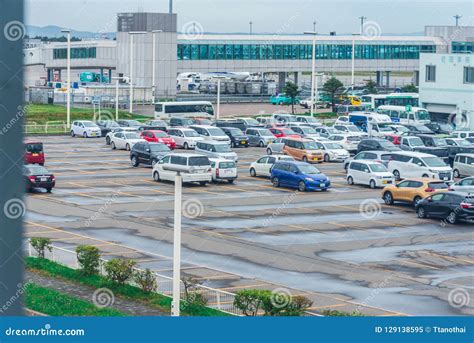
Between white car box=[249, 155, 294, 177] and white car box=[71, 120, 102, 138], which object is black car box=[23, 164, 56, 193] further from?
white car box=[71, 120, 102, 138]

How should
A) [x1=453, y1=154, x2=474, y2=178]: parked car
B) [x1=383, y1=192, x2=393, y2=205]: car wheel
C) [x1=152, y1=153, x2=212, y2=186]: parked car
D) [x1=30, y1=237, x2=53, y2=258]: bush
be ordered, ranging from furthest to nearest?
[x1=453, y1=154, x2=474, y2=178]: parked car → [x1=152, y1=153, x2=212, y2=186]: parked car → [x1=383, y1=192, x2=393, y2=205]: car wheel → [x1=30, y1=237, x2=53, y2=258]: bush

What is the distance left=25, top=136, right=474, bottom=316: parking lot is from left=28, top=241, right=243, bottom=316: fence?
2.90 ft

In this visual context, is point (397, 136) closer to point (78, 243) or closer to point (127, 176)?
point (127, 176)

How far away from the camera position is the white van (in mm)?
34000

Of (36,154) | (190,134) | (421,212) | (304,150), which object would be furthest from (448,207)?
(190,134)

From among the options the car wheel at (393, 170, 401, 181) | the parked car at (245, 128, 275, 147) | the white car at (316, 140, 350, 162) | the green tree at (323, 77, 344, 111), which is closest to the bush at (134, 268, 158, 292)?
the car wheel at (393, 170, 401, 181)

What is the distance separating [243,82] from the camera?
81.2 meters

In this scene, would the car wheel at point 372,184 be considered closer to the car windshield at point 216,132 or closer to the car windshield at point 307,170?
the car windshield at point 307,170

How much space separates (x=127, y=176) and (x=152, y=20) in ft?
113

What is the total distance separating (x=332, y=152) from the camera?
4078cm

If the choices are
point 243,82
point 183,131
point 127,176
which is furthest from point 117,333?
point 243,82

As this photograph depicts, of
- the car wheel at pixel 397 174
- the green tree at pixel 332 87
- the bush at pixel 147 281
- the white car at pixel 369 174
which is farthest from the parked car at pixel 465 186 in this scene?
the green tree at pixel 332 87

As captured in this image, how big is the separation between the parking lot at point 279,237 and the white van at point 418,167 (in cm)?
224

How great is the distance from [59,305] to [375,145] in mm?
28676
